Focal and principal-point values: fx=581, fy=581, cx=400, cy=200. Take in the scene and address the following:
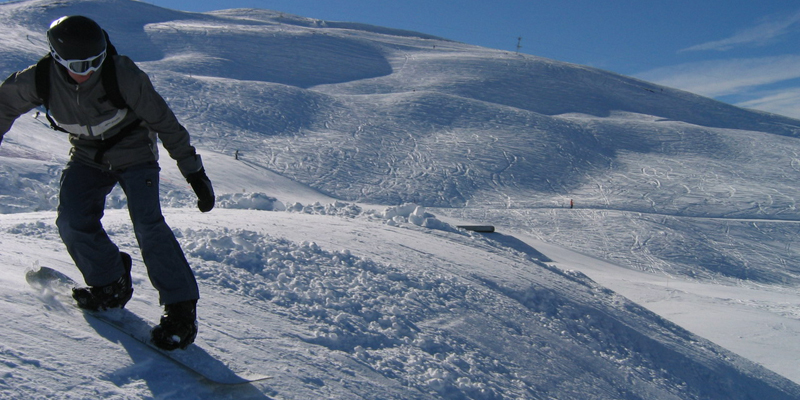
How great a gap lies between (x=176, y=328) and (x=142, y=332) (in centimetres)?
25

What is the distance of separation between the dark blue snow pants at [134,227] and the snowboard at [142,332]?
0.71 feet

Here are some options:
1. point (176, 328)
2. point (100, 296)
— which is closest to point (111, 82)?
point (100, 296)

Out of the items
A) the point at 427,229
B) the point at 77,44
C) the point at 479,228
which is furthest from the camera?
the point at 479,228

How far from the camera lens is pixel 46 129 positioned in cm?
1744

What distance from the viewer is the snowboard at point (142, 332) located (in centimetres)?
294

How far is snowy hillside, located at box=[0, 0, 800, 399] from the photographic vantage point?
12.1 feet

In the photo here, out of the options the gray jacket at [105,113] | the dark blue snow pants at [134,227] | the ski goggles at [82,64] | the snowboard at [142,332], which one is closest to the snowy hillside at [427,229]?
the snowboard at [142,332]

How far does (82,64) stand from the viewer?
2.78m

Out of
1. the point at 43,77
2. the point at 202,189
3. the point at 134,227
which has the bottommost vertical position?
the point at 134,227

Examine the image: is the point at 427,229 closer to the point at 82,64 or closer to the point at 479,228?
the point at 479,228

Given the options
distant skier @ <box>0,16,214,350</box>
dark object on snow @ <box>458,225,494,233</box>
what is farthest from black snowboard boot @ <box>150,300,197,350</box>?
dark object on snow @ <box>458,225,494,233</box>

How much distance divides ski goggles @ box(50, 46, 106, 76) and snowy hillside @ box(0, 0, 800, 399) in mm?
1251

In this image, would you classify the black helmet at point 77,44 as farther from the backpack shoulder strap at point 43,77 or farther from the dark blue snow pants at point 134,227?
the dark blue snow pants at point 134,227

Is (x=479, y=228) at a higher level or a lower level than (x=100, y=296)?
lower
